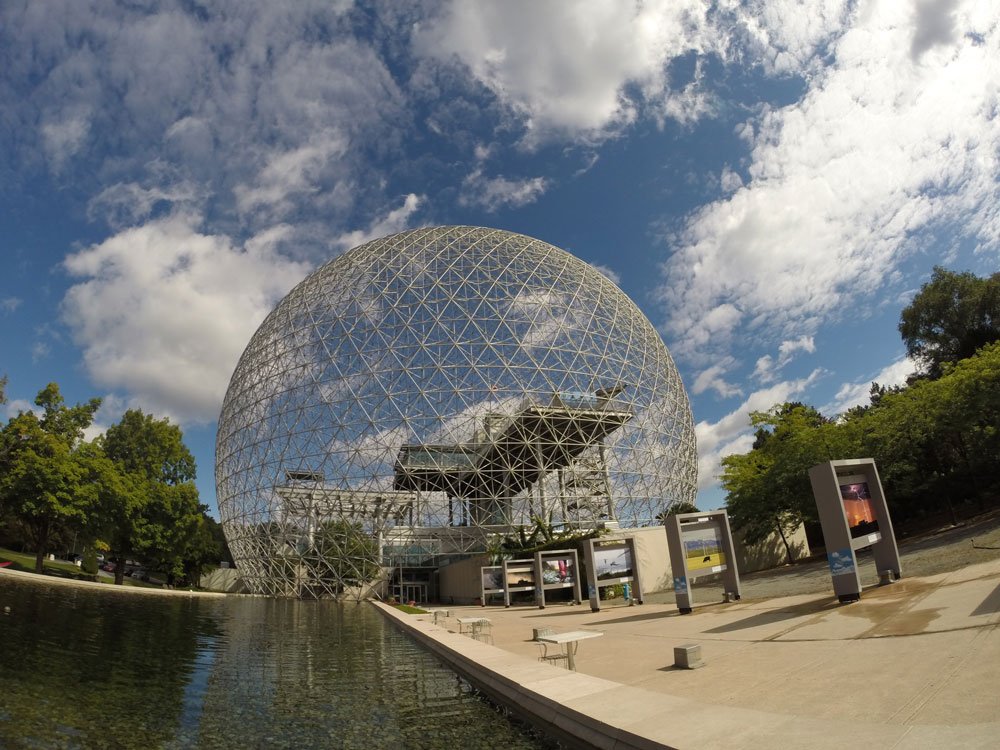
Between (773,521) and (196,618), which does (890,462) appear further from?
(196,618)

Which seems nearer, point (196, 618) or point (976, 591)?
point (976, 591)

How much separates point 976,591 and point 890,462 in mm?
20400

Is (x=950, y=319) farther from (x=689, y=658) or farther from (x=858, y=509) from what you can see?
(x=689, y=658)

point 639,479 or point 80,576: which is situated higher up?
point 639,479

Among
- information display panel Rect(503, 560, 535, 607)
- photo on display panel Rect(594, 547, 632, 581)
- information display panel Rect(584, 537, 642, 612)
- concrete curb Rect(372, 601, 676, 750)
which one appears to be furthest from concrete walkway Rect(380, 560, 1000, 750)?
information display panel Rect(503, 560, 535, 607)

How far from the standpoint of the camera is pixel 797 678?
655cm

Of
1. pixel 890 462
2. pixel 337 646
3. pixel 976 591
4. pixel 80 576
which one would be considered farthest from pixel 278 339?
pixel 976 591

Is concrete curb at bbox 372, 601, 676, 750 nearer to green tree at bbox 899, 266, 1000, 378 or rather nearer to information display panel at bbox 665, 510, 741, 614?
information display panel at bbox 665, 510, 741, 614

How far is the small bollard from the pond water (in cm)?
269

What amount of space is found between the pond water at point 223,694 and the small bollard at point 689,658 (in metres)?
2.69

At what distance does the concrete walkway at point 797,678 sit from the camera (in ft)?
14.9

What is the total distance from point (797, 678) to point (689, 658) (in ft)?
5.32

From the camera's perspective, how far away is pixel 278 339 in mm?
46281

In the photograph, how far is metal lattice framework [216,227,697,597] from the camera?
119ft
